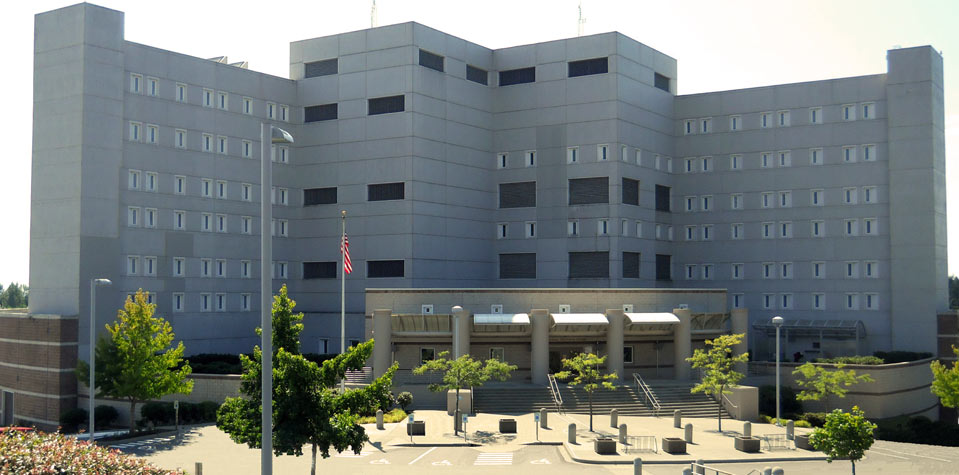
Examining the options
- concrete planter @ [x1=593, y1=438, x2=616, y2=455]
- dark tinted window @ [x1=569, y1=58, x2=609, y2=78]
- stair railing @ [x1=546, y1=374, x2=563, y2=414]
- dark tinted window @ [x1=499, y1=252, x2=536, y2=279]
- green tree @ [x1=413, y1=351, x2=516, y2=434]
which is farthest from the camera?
dark tinted window @ [x1=499, y1=252, x2=536, y2=279]

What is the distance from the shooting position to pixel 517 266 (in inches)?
3383

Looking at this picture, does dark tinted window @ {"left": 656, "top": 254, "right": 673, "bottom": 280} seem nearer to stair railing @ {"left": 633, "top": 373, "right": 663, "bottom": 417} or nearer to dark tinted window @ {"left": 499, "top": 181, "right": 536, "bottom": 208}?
dark tinted window @ {"left": 499, "top": 181, "right": 536, "bottom": 208}

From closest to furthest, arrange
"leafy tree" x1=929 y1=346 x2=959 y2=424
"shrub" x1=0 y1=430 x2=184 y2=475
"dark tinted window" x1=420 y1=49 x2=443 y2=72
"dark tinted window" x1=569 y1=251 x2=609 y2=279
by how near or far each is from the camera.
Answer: "shrub" x1=0 y1=430 x2=184 y2=475 → "leafy tree" x1=929 y1=346 x2=959 y2=424 → "dark tinted window" x1=420 y1=49 x2=443 y2=72 → "dark tinted window" x1=569 y1=251 x2=609 y2=279

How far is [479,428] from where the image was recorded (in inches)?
2019

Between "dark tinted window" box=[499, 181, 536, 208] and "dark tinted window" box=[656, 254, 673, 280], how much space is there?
13.6m

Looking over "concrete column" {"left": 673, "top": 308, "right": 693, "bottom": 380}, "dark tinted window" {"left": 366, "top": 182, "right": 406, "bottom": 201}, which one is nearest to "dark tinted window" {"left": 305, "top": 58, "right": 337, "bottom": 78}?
"dark tinted window" {"left": 366, "top": 182, "right": 406, "bottom": 201}

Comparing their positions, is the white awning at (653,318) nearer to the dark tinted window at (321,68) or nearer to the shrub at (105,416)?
the shrub at (105,416)

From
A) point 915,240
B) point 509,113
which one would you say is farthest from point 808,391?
point 509,113

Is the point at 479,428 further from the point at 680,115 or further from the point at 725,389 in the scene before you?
the point at 680,115

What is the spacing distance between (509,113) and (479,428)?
42.1m

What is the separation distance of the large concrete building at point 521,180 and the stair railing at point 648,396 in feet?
63.4

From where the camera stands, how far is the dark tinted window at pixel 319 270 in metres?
83.4

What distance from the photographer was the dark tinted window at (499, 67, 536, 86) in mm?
85875

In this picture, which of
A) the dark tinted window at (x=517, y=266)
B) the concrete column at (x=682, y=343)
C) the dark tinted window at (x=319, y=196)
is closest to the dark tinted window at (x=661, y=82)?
the dark tinted window at (x=517, y=266)
